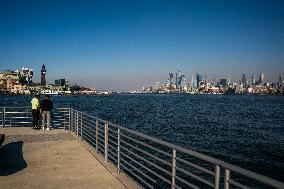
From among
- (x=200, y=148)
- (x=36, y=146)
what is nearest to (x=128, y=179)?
(x=36, y=146)

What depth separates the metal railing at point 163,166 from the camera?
12.6 feet

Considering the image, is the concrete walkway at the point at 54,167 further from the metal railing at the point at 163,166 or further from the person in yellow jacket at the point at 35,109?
the person in yellow jacket at the point at 35,109

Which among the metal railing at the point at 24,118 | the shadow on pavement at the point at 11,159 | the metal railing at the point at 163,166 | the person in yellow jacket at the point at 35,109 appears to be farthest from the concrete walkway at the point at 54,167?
the person in yellow jacket at the point at 35,109

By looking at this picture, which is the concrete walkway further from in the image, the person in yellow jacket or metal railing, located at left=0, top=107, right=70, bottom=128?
the person in yellow jacket

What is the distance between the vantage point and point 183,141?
1125 inches

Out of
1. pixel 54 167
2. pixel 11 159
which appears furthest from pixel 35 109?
pixel 54 167

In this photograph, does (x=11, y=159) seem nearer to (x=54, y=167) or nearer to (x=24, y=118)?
(x=54, y=167)

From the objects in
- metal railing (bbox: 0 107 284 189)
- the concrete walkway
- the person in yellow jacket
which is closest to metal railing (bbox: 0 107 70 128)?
metal railing (bbox: 0 107 284 189)

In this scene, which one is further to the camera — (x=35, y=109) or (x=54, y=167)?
(x=35, y=109)

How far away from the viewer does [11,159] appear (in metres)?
9.52

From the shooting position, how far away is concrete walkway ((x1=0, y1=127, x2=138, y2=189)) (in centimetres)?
696

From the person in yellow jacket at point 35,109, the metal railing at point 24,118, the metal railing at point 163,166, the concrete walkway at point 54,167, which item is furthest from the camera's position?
the person in yellow jacket at point 35,109

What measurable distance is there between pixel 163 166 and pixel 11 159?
9.41m

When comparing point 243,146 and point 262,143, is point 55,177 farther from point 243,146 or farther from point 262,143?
point 262,143
